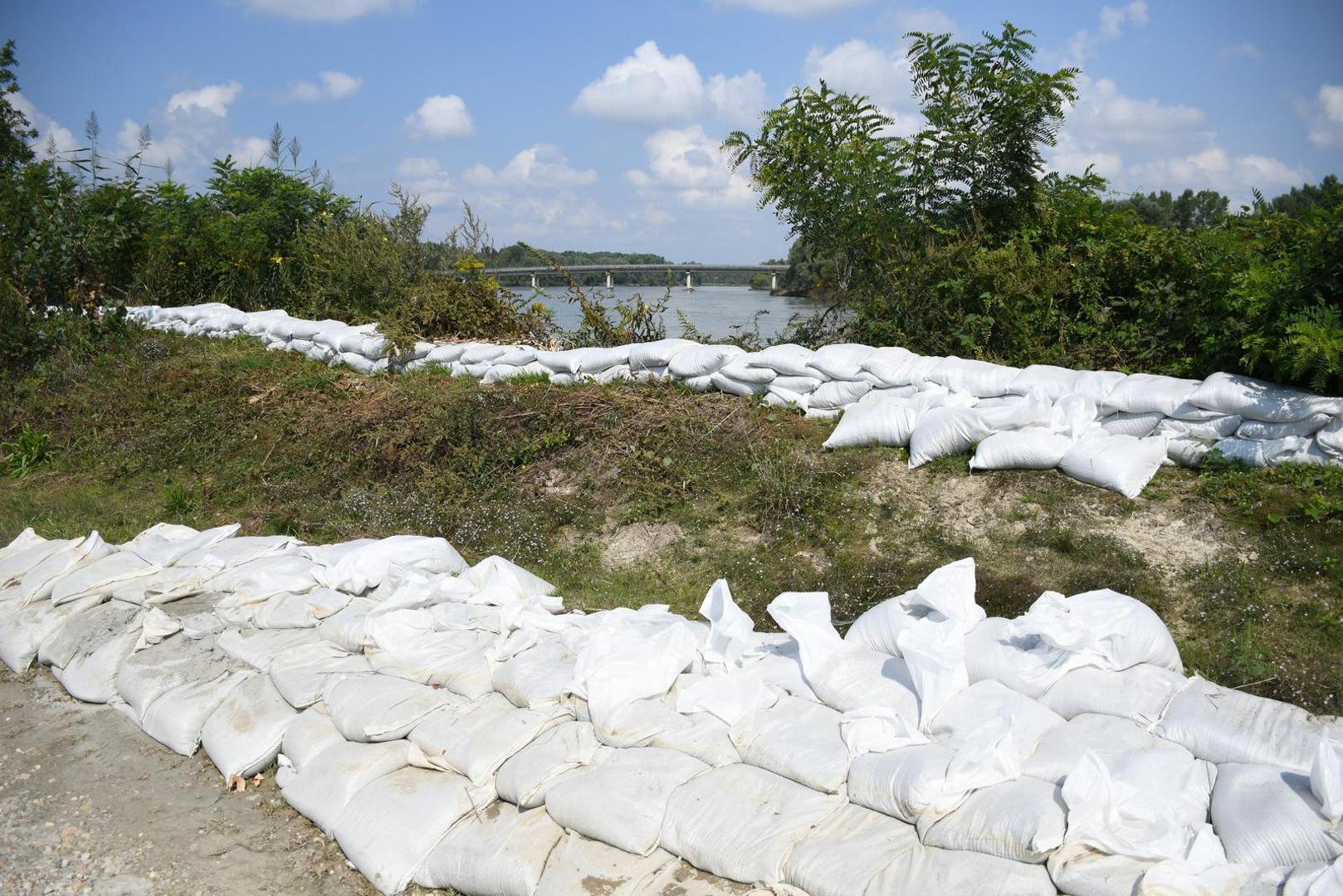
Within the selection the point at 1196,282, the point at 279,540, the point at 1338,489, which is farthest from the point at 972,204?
the point at 279,540

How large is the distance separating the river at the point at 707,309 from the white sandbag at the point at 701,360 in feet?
3.05

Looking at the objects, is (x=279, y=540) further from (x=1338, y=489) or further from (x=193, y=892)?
(x=1338, y=489)

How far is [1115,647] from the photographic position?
3.05 m

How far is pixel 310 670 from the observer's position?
3.81 meters

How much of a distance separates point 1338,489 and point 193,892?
15.1 feet

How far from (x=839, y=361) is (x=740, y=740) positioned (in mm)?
3315

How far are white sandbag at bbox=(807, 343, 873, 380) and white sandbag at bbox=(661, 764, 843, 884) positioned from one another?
11.1ft

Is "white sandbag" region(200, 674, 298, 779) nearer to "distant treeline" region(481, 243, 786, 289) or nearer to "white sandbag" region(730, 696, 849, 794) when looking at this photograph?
"white sandbag" region(730, 696, 849, 794)

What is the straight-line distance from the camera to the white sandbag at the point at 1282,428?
173 inches

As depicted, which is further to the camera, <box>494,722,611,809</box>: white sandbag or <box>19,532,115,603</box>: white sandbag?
<box>19,532,115,603</box>: white sandbag

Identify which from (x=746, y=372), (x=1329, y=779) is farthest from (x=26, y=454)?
(x=1329, y=779)

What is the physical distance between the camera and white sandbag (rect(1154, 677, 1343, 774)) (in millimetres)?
2535

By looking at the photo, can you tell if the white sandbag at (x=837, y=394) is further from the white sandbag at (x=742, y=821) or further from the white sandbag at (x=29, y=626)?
the white sandbag at (x=29, y=626)

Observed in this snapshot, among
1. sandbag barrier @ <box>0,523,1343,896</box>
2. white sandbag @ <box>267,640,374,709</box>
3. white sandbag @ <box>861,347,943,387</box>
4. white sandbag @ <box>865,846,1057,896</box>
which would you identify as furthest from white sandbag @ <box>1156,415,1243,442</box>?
white sandbag @ <box>267,640,374,709</box>
